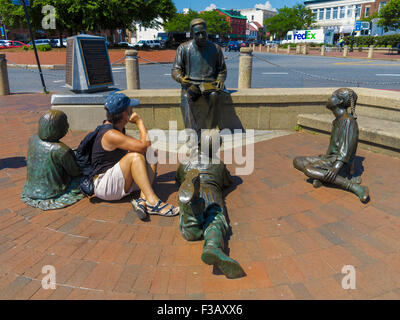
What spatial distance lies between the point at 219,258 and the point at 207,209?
73cm

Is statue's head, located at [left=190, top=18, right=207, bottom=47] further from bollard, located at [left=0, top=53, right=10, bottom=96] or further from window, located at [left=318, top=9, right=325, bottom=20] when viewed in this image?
window, located at [left=318, top=9, right=325, bottom=20]

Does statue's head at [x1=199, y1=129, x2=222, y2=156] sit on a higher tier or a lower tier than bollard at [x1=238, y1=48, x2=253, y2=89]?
lower

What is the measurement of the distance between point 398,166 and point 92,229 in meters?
4.31

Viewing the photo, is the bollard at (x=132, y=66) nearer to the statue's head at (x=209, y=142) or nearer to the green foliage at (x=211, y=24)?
the statue's head at (x=209, y=142)

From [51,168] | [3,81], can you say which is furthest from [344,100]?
[3,81]

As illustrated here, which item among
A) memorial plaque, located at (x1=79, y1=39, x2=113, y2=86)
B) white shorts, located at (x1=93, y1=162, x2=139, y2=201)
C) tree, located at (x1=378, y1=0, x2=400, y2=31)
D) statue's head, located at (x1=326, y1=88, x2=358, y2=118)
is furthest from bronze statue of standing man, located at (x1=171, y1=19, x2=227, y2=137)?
tree, located at (x1=378, y1=0, x2=400, y2=31)

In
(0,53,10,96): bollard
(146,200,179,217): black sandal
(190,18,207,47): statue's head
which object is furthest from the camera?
(0,53,10,96): bollard

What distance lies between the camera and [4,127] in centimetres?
677

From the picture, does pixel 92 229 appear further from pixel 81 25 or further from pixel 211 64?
pixel 81 25

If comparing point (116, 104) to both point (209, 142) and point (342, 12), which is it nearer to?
point (209, 142)

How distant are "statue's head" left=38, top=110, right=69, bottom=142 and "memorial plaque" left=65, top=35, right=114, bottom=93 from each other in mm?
3532

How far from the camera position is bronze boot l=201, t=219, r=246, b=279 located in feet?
7.86

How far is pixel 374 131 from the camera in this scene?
5.21 meters
